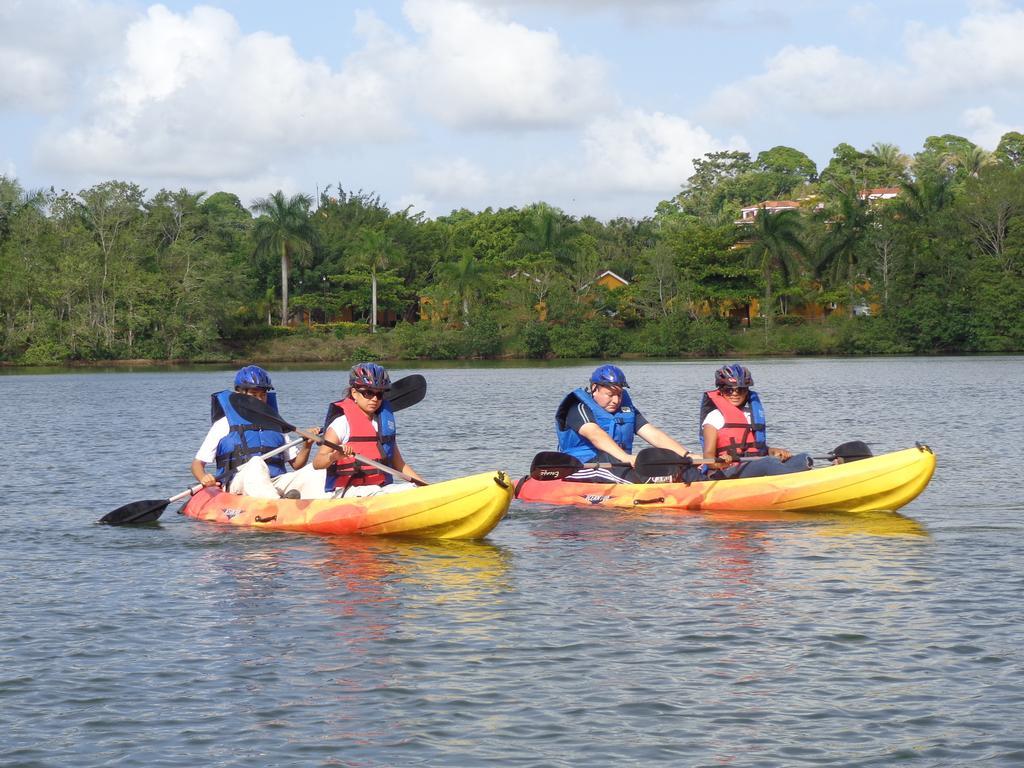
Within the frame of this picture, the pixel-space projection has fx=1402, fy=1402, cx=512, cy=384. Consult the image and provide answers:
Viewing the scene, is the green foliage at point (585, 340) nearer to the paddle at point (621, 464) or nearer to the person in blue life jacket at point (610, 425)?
the paddle at point (621, 464)

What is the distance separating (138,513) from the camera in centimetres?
1684

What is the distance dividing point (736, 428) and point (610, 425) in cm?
147

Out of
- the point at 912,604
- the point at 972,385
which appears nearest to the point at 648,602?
the point at 912,604

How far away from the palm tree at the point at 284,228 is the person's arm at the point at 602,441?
75087mm

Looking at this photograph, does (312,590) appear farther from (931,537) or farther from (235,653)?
(931,537)

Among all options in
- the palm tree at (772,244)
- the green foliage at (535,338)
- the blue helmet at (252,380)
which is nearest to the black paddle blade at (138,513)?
the blue helmet at (252,380)

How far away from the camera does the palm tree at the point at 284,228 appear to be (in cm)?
8969

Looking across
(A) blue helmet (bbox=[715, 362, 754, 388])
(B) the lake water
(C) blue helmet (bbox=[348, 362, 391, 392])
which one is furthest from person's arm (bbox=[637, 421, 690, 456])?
(C) blue helmet (bbox=[348, 362, 391, 392])

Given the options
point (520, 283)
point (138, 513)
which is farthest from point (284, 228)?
point (138, 513)

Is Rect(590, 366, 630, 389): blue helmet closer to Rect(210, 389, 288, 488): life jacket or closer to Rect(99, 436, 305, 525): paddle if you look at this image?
Rect(210, 389, 288, 488): life jacket

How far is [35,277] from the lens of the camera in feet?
279

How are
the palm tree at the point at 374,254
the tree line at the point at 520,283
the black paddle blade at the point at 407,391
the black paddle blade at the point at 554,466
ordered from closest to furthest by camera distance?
the black paddle blade at the point at 407,391, the black paddle blade at the point at 554,466, the tree line at the point at 520,283, the palm tree at the point at 374,254

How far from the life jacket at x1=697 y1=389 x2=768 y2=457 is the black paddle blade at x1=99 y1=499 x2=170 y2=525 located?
657 centimetres

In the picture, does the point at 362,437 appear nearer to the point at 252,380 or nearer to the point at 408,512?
the point at 408,512
